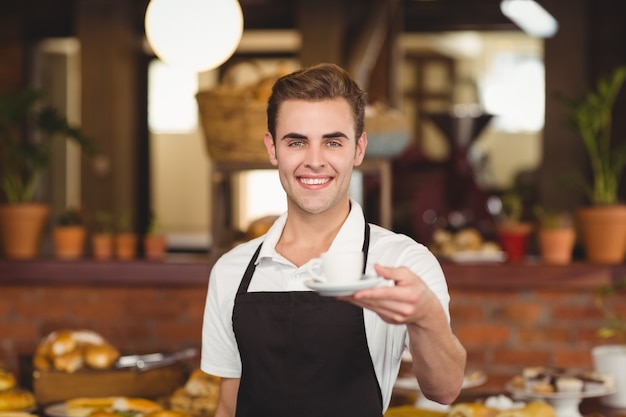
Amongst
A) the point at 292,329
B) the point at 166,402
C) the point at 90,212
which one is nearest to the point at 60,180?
→ the point at 90,212

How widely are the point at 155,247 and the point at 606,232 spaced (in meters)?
2.10

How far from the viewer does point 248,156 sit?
3480 millimetres

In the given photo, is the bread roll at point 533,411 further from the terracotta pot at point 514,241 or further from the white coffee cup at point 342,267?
the terracotta pot at point 514,241

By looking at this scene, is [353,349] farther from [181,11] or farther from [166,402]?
[181,11]

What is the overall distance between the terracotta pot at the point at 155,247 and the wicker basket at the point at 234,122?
4.85 feet

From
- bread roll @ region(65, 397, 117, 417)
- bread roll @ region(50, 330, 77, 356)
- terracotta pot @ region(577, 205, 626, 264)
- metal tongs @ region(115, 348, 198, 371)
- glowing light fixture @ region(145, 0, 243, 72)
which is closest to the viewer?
bread roll @ region(65, 397, 117, 417)

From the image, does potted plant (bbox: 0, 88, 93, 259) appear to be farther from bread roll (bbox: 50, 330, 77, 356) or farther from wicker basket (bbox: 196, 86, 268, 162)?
bread roll (bbox: 50, 330, 77, 356)

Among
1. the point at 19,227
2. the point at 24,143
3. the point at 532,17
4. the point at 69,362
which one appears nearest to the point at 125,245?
the point at 19,227

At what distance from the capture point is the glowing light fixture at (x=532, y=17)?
22.6 ft

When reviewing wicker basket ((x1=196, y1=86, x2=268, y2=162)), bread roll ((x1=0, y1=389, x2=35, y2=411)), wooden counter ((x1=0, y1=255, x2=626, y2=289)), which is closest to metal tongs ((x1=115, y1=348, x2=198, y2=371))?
bread roll ((x1=0, y1=389, x2=35, y2=411))

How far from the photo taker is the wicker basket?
3424 mm

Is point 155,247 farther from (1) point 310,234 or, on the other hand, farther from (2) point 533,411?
(1) point 310,234

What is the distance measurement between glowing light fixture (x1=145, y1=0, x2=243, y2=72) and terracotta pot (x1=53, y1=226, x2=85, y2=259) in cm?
94

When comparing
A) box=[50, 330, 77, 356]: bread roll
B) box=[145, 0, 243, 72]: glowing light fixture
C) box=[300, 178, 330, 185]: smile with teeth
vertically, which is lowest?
box=[50, 330, 77, 356]: bread roll
